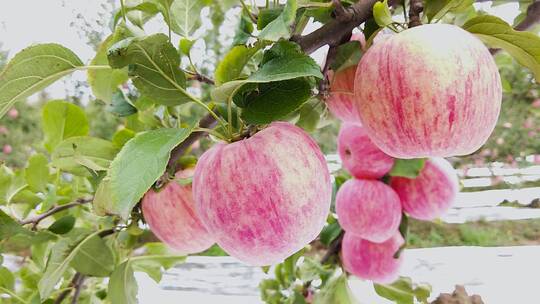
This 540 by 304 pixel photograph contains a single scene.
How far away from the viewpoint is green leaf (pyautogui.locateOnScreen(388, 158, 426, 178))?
622mm

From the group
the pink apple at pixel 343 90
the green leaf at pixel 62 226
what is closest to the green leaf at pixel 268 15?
the pink apple at pixel 343 90

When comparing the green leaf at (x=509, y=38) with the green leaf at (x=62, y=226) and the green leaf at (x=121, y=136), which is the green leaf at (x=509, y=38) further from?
the green leaf at (x=62, y=226)

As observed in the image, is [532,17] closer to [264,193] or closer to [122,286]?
[264,193]

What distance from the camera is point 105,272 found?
2.01 ft

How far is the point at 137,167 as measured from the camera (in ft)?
0.95

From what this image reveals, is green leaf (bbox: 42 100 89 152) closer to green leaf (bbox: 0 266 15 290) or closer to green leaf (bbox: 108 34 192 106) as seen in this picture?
green leaf (bbox: 0 266 15 290)

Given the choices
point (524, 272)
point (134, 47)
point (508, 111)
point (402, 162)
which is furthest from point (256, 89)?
point (508, 111)

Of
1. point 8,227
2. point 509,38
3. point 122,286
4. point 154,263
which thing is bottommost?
point 154,263

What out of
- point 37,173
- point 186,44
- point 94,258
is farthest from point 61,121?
point 186,44

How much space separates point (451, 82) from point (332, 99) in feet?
0.57

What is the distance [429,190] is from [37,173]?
600 millimetres

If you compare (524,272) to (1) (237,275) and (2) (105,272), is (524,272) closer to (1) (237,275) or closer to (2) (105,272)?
(1) (237,275)

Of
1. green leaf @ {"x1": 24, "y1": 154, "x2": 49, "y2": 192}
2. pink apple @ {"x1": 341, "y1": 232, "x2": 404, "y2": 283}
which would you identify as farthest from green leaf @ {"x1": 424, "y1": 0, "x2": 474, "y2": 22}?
green leaf @ {"x1": 24, "y1": 154, "x2": 49, "y2": 192}

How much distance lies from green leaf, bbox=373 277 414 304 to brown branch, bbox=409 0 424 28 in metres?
0.53
